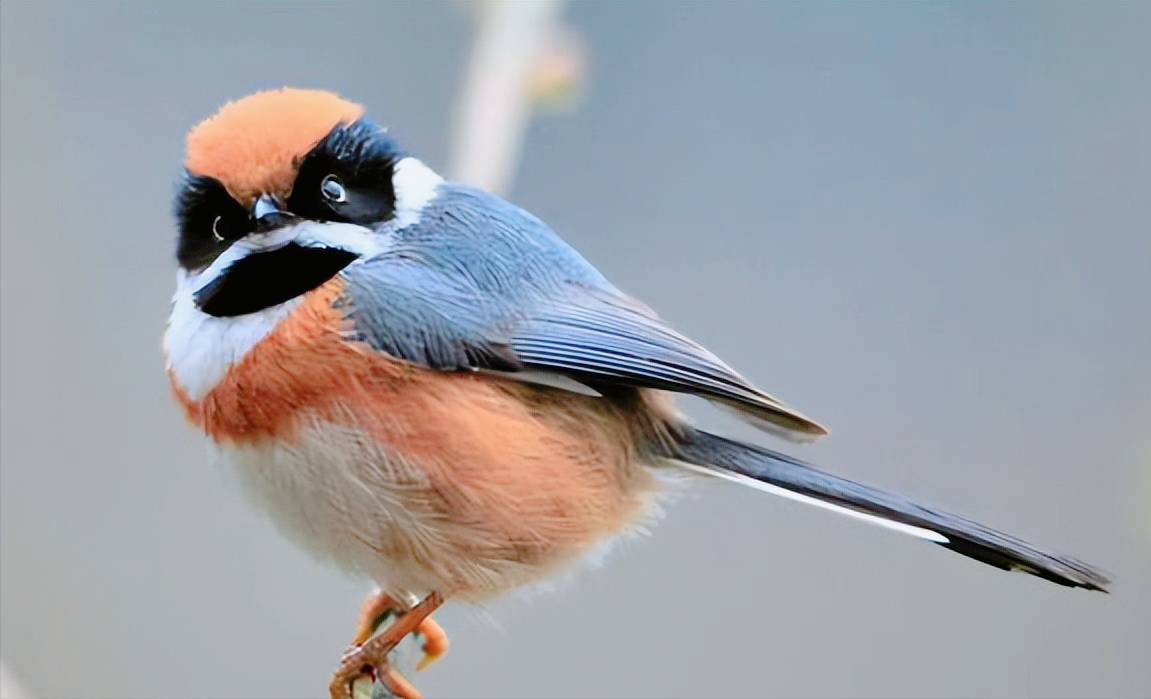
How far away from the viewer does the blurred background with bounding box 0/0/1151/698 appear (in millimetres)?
1499

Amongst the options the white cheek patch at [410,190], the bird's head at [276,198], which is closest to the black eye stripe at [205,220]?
the bird's head at [276,198]

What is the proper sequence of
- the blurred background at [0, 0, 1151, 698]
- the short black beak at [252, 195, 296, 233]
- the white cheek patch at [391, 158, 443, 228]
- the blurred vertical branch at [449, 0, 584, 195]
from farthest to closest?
the blurred background at [0, 0, 1151, 698] → the blurred vertical branch at [449, 0, 584, 195] → the white cheek patch at [391, 158, 443, 228] → the short black beak at [252, 195, 296, 233]

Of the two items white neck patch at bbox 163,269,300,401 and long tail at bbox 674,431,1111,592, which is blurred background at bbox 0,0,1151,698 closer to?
long tail at bbox 674,431,1111,592

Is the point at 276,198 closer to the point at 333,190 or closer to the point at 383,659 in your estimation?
the point at 333,190

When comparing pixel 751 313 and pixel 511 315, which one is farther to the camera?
pixel 751 313

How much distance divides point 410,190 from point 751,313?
0.71 metres

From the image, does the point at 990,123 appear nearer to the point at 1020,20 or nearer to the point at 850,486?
the point at 1020,20

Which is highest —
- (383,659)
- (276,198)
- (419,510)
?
(276,198)

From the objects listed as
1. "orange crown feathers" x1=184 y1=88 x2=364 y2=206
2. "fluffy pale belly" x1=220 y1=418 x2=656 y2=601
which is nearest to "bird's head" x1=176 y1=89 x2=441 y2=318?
"orange crown feathers" x1=184 y1=88 x2=364 y2=206

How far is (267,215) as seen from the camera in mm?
782

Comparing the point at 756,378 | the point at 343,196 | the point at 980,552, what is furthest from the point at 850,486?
the point at 756,378

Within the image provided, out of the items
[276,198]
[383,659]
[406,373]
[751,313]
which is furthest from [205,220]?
[751,313]

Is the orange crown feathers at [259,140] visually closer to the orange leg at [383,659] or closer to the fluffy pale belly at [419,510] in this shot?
the fluffy pale belly at [419,510]

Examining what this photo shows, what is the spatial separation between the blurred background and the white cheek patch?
1.73 ft
